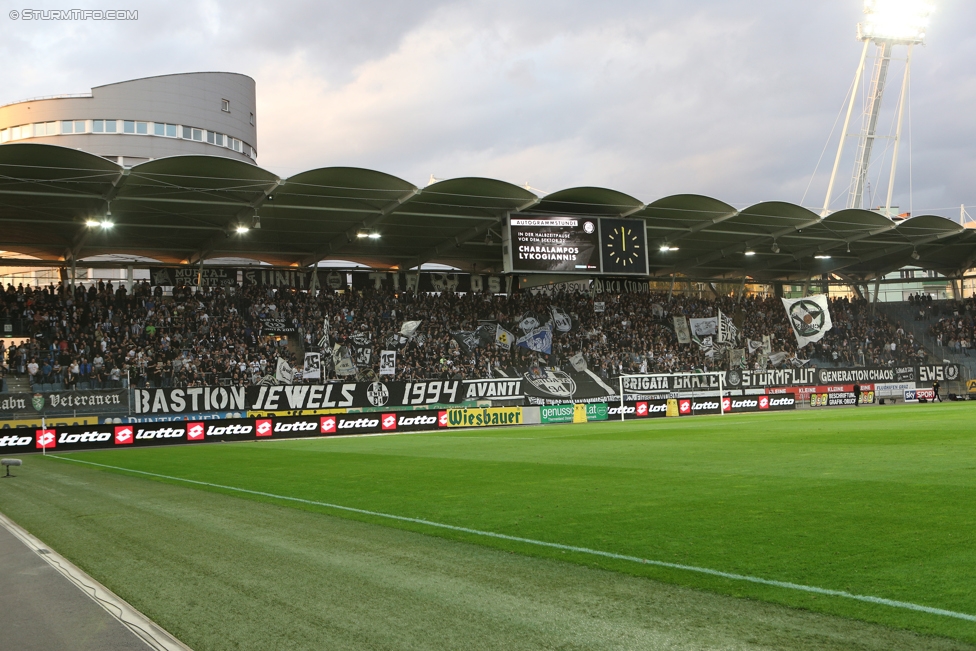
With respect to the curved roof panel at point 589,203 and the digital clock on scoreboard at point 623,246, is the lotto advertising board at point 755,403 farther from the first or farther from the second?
the curved roof panel at point 589,203

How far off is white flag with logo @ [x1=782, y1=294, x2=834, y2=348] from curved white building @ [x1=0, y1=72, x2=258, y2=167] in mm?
45957

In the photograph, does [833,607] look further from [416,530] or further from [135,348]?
[135,348]

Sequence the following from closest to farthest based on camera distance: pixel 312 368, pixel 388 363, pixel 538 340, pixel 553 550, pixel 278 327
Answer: pixel 553 550, pixel 312 368, pixel 388 363, pixel 278 327, pixel 538 340

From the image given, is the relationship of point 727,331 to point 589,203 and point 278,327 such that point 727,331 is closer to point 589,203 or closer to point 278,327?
point 589,203

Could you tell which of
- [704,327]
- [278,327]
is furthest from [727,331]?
[278,327]

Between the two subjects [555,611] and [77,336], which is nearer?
[555,611]

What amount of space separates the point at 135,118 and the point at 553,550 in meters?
68.8

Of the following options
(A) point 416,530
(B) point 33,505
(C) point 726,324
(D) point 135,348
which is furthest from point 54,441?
(C) point 726,324

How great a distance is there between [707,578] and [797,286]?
63.7m

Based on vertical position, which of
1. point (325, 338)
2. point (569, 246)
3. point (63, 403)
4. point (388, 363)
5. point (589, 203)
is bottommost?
point (63, 403)

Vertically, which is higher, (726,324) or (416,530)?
(726,324)

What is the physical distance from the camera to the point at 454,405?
131 ft

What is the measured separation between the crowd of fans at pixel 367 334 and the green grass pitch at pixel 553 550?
891 inches

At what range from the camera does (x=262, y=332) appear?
4291cm
